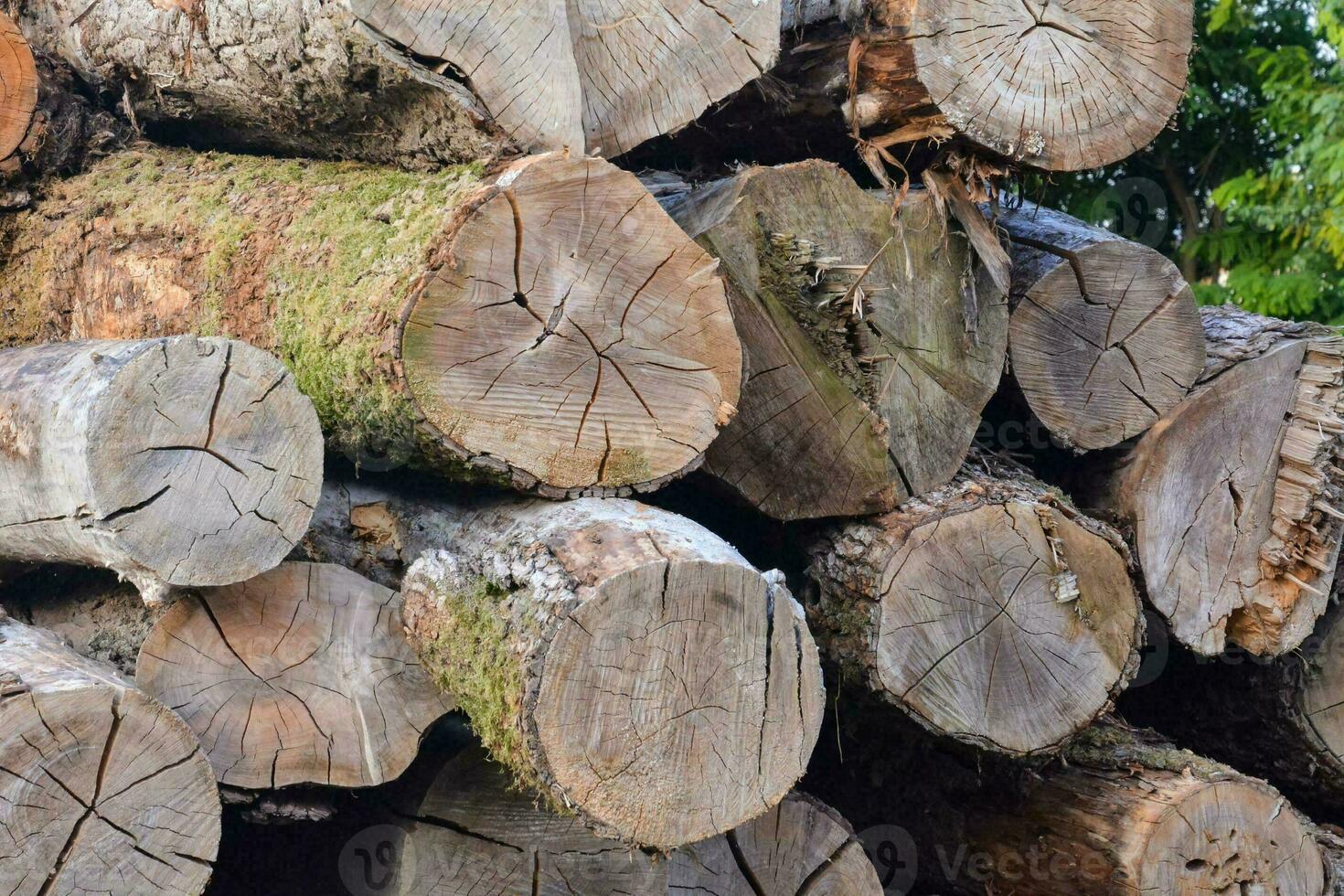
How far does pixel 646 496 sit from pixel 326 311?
1.07 meters

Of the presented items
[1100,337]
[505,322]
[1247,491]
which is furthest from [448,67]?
[1247,491]

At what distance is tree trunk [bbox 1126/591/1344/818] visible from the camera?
12.4 feet

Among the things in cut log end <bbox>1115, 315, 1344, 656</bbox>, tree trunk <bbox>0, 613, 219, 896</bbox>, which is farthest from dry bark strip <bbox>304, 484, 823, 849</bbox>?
cut log end <bbox>1115, 315, 1344, 656</bbox>

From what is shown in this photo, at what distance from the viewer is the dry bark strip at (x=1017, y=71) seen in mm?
2963

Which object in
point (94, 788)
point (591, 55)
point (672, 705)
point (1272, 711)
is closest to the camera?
point (94, 788)

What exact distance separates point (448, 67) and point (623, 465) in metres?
0.98

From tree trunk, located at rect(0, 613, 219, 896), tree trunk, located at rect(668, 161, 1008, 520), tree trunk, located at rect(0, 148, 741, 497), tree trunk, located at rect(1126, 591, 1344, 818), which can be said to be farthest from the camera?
tree trunk, located at rect(1126, 591, 1344, 818)

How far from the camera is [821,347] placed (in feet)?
9.81

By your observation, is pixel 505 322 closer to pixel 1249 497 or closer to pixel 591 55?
pixel 591 55

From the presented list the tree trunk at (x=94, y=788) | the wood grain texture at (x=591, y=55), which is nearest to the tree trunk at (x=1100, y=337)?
the wood grain texture at (x=591, y=55)

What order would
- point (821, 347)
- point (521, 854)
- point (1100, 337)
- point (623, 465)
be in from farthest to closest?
point (1100, 337) < point (821, 347) < point (521, 854) < point (623, 465)

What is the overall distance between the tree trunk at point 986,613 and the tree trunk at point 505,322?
0.57m

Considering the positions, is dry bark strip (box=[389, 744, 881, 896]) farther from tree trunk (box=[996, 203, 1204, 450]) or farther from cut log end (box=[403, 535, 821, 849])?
tree trunk (box=[996, 203, 1204, 450])

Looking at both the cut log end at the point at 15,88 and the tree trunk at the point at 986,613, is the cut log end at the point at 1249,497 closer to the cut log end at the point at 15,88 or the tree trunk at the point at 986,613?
the tree trunk at the point at 986,613
